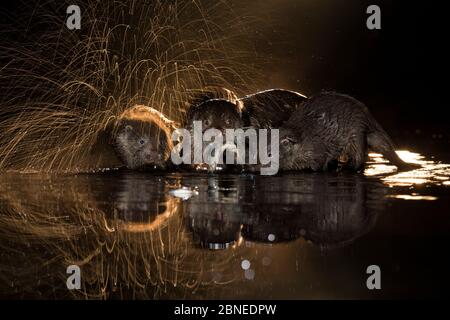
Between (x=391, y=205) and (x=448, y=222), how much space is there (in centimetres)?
100

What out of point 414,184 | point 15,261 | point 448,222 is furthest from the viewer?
point 414,184

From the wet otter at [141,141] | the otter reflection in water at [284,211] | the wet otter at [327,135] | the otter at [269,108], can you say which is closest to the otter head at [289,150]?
the wet otter at [327,135]

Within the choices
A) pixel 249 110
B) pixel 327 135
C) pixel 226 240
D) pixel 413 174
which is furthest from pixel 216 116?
pixel 226 240

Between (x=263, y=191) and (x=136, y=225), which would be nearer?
(x=136, y=225)

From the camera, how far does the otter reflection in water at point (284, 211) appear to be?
5.67 metres

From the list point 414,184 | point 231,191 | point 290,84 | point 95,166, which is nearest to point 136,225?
point 231,191

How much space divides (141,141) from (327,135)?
3.03 metres

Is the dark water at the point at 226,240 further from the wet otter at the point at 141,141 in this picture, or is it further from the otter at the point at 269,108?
the otter at the point at 269,108

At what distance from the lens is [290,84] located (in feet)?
65.4

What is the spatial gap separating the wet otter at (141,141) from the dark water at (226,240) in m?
2.15

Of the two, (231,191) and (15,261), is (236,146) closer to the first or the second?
(231,191)

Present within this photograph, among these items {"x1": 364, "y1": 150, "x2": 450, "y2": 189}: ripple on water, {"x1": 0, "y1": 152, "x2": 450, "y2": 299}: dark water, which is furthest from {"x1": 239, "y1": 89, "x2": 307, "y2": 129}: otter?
{"x1": 0, "y1": 152, "x2": 450, "y2": 299}: dark water

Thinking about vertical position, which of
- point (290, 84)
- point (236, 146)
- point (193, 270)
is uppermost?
point (290, 84)

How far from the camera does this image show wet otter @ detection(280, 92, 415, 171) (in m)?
10.8
